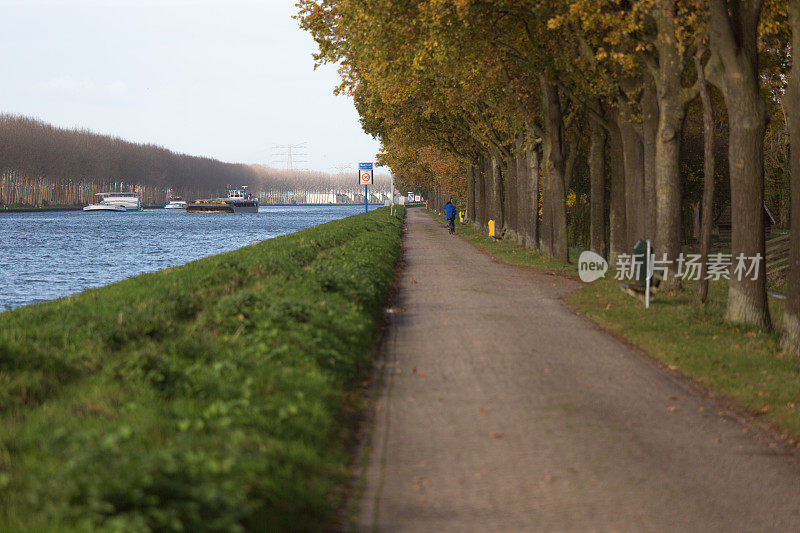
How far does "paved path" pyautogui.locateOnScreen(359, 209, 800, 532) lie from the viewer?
541 centimetres

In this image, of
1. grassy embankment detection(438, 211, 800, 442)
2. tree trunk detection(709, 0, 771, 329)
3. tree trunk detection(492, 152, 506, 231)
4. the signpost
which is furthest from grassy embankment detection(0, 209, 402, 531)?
the signpost

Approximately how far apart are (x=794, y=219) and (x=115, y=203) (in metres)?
150

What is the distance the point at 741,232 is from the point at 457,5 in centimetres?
749

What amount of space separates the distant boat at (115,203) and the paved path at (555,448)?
14433cm

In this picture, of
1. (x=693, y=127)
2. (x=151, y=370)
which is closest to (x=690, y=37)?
(x=151, y=370)

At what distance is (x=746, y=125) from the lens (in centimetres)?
1308

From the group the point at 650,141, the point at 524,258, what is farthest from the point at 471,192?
the point at 650,141

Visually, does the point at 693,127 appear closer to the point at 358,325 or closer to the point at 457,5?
the point at 457,5

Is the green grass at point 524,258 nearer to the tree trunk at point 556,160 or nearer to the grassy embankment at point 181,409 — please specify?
the tree trunk at point 556,160

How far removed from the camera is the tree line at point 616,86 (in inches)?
518

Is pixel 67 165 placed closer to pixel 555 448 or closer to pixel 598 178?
pixel 598 178

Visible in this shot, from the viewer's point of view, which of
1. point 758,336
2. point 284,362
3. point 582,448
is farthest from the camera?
point 758,336

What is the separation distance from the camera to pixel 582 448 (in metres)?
6.77

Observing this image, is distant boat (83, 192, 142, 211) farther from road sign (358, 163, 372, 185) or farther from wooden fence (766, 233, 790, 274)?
wooden fence (766, 233, 790, 274)
